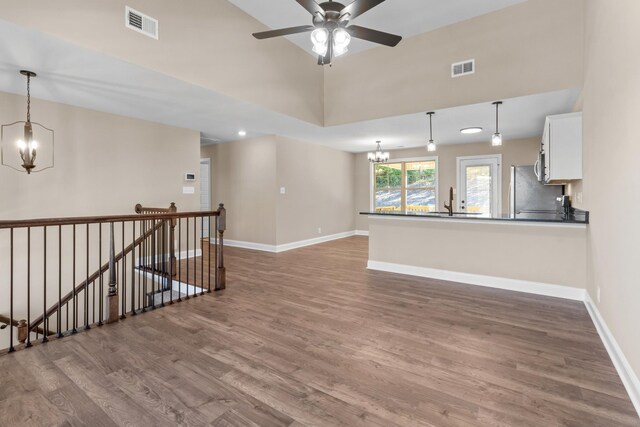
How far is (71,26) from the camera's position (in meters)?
2.63

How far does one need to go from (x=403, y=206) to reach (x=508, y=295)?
4927 millimetres

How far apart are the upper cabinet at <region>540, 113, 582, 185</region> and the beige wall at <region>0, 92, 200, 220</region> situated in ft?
19.1

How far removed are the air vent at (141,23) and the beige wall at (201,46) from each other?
5 cm

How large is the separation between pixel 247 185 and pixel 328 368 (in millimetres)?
5381

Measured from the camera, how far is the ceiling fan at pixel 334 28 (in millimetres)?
2590

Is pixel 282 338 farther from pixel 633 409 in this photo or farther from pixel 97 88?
pixel 97 88

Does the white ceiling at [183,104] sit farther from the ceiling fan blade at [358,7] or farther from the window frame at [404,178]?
the ceiling fan blade at [358,7]

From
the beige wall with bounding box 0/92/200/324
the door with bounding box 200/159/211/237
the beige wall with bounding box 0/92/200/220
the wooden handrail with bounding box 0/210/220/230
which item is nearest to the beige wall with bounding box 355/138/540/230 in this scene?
the door with bounding box 200/159/211/237

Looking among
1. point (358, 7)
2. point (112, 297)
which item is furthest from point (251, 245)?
point (358, 7)

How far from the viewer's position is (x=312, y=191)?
7488 mm

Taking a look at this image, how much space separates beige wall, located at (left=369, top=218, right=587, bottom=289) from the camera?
3521mm

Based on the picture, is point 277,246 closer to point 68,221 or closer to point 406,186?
point 406,186

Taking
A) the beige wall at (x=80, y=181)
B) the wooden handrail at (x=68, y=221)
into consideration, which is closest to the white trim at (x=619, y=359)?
the wooden handrail at (x=68, y=221)

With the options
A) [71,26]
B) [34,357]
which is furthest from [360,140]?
[34,357]
